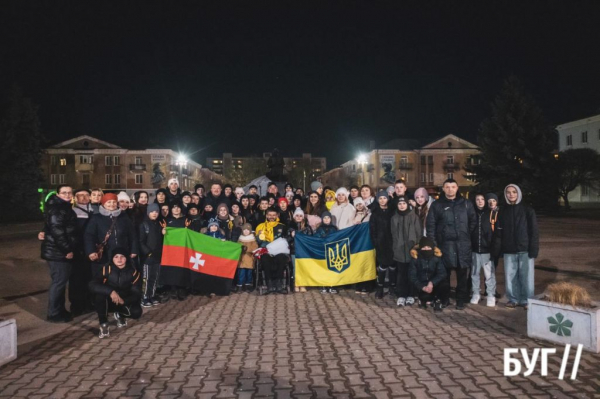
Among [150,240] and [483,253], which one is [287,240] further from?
[483,253]

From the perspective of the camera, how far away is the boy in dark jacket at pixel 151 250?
819cm

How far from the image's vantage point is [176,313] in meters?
7.59

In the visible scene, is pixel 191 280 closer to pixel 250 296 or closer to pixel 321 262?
pixel 250 296

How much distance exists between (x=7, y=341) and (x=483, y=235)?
291 inches

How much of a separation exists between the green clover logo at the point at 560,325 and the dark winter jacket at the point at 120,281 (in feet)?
19.4

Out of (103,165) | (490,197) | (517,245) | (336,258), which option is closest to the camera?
(517,245)

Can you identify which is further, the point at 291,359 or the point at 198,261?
the point at 198,261

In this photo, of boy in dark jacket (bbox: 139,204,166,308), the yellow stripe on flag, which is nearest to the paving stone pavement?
boy in dark jacket (bbox: 139,204,166,308)

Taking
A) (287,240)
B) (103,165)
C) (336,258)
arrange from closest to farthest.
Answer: (336,258) < (287,240) < (103,165)

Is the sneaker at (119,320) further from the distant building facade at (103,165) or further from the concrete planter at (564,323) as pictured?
the distant building facade at (103,165)

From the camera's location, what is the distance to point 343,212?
32.5 feet

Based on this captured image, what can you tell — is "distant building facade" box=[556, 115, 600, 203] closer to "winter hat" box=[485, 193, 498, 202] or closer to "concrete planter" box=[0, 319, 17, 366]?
"winter hat" box=[485, 193, 498, 202]

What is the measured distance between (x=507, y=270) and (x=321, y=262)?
3.60 metres

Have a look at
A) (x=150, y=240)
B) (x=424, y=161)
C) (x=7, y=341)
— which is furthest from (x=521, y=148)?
(x=424, y=161)
